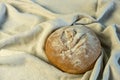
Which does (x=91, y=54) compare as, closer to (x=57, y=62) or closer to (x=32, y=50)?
(x=57, y=62)

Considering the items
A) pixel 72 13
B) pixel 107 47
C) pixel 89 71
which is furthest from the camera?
pixel 72 13

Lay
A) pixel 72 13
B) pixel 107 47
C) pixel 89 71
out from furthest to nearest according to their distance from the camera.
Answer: pixel 72 13 < pixel 107 47 < pixel 89 71

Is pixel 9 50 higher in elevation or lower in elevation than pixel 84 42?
lower

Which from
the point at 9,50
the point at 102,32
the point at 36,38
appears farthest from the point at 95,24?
the point at 9,50

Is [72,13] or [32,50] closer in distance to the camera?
[32,50]
